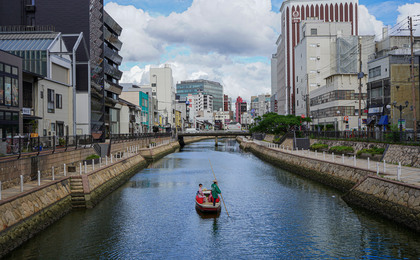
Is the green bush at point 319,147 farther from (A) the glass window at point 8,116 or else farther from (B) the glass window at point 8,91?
(B) the glass window at point 8,91

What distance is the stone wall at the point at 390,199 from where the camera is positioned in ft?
67.3

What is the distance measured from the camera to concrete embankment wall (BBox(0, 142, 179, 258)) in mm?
17766

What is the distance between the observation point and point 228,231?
73.8ft

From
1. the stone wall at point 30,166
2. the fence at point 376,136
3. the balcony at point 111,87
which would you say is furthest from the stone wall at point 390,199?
the balcony at point 111,87

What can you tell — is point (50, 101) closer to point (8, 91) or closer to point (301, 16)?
point (8, 91)

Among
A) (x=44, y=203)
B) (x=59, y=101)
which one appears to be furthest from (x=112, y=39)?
(x=44, y=203)

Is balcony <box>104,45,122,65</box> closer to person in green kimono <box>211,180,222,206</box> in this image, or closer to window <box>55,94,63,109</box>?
window <box>55,94,63,109</box>

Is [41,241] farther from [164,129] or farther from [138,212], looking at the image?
[164,129]

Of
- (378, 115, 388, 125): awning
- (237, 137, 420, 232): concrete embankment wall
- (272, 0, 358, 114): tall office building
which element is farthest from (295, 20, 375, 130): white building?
(237, 137, 420, 232): concrete embankment wall

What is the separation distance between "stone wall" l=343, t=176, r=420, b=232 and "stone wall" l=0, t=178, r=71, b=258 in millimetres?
21413

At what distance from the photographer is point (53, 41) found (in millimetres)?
49375

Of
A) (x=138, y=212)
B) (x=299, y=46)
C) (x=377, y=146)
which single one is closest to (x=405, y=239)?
(x=138, y=212)

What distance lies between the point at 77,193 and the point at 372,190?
22.1 meters

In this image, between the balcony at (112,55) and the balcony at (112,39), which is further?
the balcony at (112,39)
